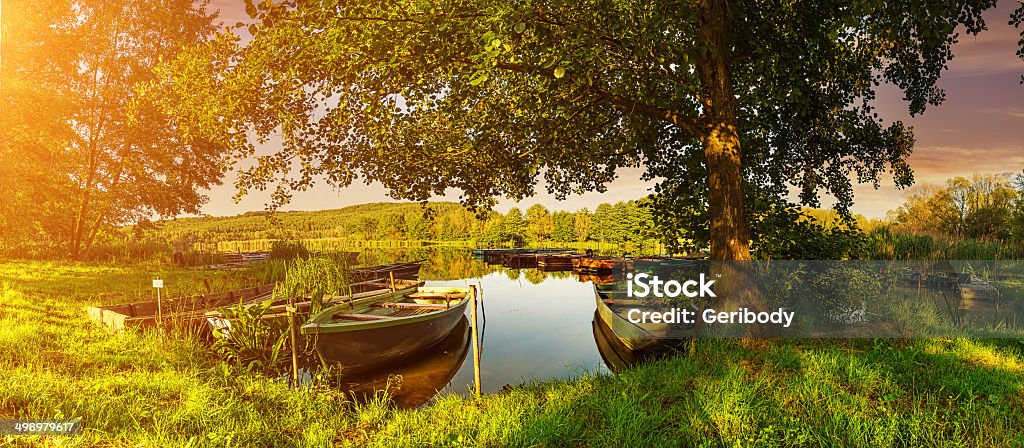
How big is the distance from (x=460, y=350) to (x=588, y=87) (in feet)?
34.1

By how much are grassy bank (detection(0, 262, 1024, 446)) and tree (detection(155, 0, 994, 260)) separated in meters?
2.55

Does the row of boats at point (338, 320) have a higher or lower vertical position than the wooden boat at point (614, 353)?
higher

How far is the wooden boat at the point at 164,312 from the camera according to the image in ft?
34.6

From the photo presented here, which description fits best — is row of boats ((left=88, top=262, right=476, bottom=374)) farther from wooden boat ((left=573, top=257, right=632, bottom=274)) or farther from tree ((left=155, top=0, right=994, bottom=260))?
wooden boat ((left=573, top=257, right=632, bottom=274))

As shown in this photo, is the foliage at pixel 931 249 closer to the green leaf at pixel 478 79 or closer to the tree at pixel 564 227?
the green leaf at pixel 478 79

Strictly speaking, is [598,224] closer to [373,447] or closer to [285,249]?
[285,249]

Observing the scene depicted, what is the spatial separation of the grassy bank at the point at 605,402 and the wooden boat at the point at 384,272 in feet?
42.7

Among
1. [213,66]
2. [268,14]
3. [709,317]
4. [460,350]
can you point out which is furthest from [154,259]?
[709,317]

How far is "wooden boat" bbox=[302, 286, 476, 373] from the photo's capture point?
1070 centimetres

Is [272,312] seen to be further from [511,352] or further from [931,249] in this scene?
[931,249]

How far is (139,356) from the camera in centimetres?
872

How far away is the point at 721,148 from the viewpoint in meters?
8.44

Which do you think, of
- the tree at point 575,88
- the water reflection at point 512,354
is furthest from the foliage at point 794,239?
the water reflection at point 512,354

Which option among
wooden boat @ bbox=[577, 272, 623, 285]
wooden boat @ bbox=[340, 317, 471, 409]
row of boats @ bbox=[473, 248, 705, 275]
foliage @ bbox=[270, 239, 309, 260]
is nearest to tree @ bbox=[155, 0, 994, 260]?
wooden boat @ bbox=[340, 317, 471, 409]
